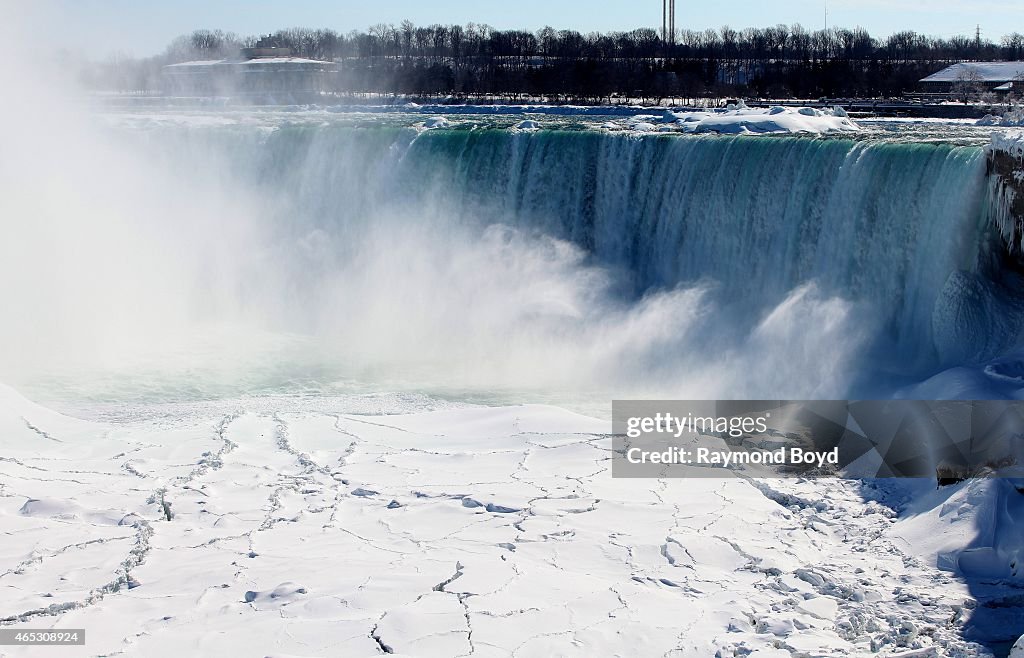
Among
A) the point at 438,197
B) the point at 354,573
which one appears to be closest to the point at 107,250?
the point at 438,197

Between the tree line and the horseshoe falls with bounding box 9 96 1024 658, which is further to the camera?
the tree line

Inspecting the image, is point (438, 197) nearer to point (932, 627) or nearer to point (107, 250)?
point (107, 250)

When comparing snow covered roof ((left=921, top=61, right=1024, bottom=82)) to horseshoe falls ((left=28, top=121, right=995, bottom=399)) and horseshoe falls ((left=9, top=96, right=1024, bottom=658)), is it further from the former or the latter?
horseshoe falls ((left=28, top=121, right=995, bottom=399))

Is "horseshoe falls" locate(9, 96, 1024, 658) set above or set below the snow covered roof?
below

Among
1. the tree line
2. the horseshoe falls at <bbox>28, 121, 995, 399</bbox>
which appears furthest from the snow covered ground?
the tree line

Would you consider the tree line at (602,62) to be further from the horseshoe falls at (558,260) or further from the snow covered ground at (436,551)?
the snow covered ground at (436,551)

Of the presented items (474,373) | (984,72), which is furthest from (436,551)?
(984,72)

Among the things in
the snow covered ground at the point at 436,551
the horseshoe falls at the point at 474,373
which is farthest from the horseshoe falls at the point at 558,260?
the snow covered ground at the point at 436,551

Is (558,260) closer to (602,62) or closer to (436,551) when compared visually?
(436,551)
